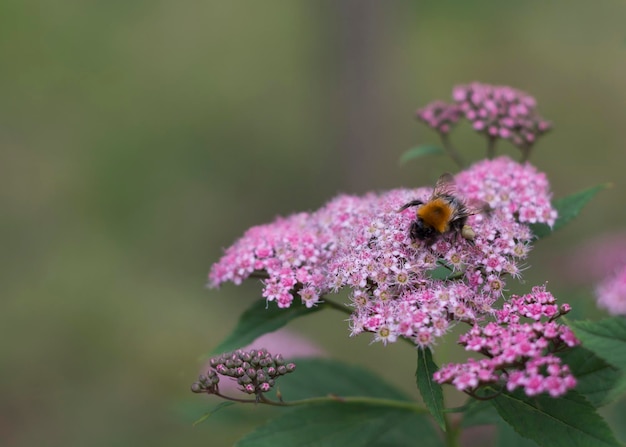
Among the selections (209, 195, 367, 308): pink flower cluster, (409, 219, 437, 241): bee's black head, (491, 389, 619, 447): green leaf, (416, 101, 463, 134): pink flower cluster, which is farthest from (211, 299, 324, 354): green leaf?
(416, 101, 463, 134): pink flower cluster

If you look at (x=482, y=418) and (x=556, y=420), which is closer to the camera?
(x=556, y=420)

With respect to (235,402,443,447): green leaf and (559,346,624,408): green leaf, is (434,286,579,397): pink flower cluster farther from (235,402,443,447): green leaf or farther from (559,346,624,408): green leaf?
(235,402,443,447): green leaf

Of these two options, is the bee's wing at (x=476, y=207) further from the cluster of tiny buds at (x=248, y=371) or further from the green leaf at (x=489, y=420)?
the cluster of tiny buds at (x=248, y=371)

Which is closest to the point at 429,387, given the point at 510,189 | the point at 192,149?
the point at 510,189

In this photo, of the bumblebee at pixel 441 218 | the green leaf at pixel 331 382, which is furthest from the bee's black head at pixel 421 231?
the green leaf at pixel 331 382

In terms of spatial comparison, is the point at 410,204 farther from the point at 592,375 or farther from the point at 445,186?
the point at 592,375

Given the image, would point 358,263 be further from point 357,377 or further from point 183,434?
point 183,434

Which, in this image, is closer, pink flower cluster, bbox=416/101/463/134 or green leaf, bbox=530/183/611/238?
green leaf, bbox=530/183/611/238
